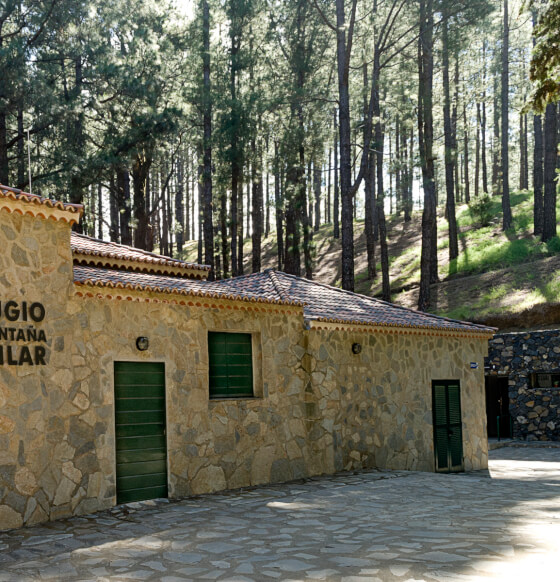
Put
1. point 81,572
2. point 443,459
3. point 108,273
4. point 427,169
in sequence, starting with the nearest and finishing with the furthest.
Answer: point 81,572
point 108,273
point 443,459
point 427,169

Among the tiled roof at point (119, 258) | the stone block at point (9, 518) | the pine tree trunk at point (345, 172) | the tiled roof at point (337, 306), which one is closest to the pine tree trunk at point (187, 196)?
the pine tree trunk at point (345, 172)

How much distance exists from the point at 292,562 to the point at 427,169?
69.2ft

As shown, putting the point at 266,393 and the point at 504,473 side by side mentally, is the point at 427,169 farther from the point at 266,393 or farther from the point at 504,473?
the point at 266,393

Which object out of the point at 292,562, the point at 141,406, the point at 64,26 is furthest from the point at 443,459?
the point at 64,26

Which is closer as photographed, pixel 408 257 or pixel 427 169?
pixel 427 169

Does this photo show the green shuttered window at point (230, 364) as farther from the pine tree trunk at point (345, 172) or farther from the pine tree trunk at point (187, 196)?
the pine tree trunk at point (187, 196)

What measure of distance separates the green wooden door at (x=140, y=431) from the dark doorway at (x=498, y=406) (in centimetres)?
1689

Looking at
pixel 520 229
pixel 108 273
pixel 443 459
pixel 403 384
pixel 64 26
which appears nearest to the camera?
pixel 108 273

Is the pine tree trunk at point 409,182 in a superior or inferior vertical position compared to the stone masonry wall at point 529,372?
superior

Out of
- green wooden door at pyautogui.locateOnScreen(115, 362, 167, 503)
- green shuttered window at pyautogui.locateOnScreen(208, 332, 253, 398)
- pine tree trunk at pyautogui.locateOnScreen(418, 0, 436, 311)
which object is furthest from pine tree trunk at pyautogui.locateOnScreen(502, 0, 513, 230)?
green wooden door at pyautogui.locateOnScreen(115, 362, 167, 503)

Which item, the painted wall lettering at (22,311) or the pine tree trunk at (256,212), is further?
the pine tree trunk at (256,212)

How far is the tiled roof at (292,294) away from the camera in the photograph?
1038 centimetres

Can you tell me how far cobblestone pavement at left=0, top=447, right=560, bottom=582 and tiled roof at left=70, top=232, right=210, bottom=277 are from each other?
4.72 m

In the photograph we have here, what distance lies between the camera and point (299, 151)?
27.1 metres
